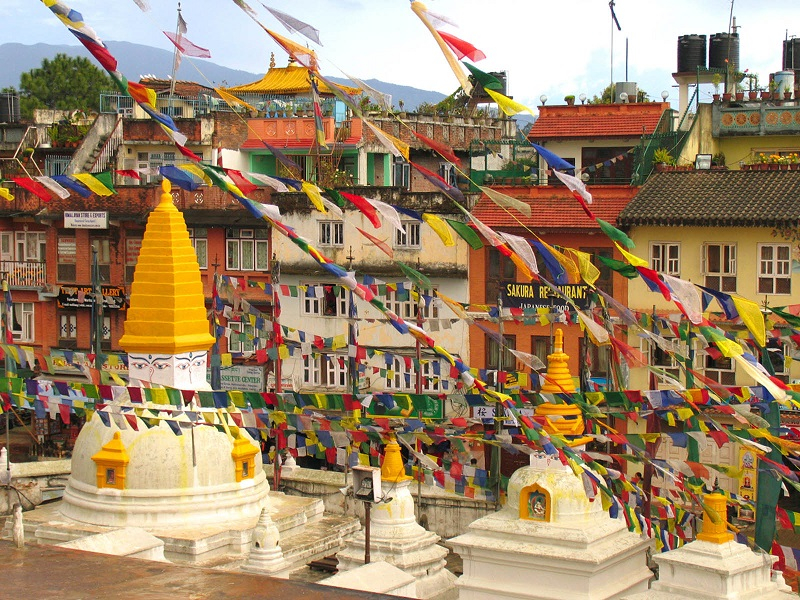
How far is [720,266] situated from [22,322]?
2325 cm

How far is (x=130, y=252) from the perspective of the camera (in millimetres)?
46500

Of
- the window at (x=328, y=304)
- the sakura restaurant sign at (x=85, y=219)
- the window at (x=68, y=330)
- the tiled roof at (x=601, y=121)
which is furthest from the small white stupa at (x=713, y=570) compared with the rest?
the window at (x=68, y=330)

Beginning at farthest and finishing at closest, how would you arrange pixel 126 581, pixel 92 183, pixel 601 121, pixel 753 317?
pixel 601 121 → pixel 92 183 → pixel 753 317 → pixel 126 581

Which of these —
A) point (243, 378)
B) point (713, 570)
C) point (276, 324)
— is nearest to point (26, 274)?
point (243, 378)

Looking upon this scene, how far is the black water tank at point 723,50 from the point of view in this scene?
43094 mm

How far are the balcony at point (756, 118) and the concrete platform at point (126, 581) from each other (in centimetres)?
3019

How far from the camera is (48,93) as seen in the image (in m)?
85.1

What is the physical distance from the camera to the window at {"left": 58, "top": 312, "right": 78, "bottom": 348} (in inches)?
1863

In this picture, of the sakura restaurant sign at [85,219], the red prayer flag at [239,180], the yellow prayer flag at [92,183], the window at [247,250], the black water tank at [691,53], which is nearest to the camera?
the red prayer flag at [239,180]

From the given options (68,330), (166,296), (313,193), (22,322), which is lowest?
(68,330)

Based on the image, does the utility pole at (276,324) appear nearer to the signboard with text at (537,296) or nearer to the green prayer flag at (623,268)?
the signboard with text at (537,296)

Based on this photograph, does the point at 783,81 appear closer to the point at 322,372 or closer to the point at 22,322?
the point at 322,372

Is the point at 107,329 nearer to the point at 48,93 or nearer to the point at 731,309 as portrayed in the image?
the point at 731,309

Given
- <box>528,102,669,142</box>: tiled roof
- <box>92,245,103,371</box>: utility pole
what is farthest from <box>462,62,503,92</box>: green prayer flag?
<box>528,102,669,142</box>: tiled roof
